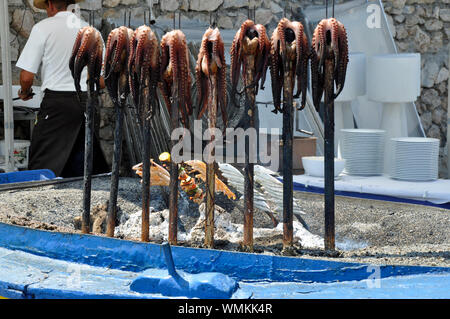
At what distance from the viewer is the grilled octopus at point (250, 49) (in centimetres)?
217

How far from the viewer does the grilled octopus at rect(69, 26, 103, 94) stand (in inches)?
93.4

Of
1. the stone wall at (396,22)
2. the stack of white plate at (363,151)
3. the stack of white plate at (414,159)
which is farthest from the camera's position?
the stone wall at (396,22)

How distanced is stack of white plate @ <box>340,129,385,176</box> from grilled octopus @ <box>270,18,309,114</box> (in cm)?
161

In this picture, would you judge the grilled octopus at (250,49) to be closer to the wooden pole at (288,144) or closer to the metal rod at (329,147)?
the wooden pole at (288,144)

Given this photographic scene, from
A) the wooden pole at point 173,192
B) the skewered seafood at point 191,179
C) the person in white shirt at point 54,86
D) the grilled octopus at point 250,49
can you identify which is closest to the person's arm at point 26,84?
the person in white shirt at point 54,86

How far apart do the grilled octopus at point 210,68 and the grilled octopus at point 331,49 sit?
299 mm

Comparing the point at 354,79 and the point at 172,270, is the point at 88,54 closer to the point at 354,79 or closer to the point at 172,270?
the point at 172,270

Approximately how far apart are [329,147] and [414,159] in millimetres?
1543

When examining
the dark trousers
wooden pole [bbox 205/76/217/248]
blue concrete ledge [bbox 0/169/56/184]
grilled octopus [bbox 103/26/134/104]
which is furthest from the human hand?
wooden pole [bbox 205/76/217/248]

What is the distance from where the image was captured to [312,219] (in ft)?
10.0

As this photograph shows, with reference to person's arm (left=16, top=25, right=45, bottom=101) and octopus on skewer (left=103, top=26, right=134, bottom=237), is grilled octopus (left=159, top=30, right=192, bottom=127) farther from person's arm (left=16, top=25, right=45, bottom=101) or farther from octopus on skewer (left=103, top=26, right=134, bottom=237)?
person's arm (left=16, top=25, right=45, bottom=101)

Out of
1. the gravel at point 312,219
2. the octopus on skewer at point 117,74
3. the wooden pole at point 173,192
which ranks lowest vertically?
the gravel at point 312,219

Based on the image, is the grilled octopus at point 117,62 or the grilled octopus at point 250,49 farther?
the grilled octopus at point 117,62

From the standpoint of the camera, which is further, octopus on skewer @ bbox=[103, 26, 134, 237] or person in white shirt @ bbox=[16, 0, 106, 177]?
person in white shirt @ bbox=[16, 0, 106, 177]
